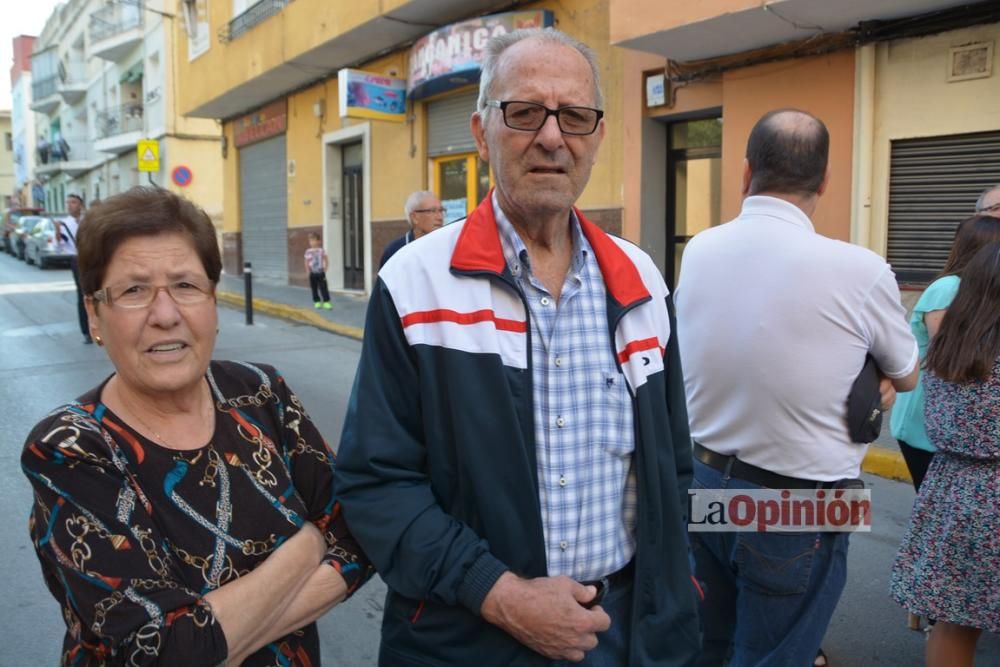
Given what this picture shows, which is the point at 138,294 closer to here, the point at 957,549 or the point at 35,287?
the point at 957,549

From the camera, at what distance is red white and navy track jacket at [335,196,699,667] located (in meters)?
1.67

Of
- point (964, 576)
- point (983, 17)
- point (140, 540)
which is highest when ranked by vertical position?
point (983, 17)

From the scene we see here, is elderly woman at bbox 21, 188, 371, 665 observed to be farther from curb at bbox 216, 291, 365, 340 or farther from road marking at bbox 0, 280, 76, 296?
road marking at bbox 0, 280, 76, 296

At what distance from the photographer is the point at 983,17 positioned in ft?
23.4

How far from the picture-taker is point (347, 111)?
44.4 feet

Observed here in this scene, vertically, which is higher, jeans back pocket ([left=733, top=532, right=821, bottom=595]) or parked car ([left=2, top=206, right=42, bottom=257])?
parked car ([left=2, top=206, right=42, bottom=257])

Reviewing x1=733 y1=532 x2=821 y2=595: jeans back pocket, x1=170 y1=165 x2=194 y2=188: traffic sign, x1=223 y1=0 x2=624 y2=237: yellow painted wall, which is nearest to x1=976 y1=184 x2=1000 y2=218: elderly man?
x1=733 y1=532 x2=821 y2=595: jeans back pocket

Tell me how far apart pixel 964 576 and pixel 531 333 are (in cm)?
193

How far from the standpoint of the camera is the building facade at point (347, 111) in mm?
11633

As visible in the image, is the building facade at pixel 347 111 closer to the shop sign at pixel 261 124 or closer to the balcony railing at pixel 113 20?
the shop sign at pixel 261 124

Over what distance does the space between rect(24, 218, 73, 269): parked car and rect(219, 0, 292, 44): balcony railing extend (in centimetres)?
900

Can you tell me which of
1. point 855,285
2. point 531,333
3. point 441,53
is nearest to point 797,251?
point 855,285

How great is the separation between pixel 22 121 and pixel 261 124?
50695 millimetres

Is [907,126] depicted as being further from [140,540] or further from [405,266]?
[140,540]
